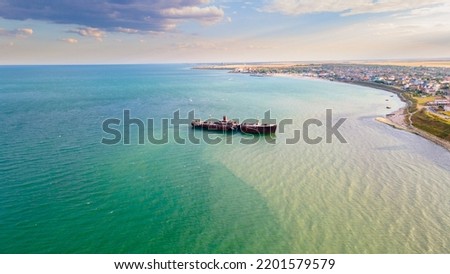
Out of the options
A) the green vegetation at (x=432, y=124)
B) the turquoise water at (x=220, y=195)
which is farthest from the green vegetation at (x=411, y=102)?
the turquoise water at (x=220, y=195)

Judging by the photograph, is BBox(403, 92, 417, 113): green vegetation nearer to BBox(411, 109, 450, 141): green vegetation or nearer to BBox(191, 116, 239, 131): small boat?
BBox(411, 109, 450, 141): green vegetation

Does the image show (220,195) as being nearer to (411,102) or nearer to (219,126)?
(219,126)

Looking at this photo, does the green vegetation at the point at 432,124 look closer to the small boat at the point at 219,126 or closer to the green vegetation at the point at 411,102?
the green vegetation at the point at 411,102

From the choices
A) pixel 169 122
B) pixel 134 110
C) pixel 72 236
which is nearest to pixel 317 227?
pixel 72 236

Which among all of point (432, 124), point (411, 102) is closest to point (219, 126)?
point (432, 124)

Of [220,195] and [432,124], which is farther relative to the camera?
[432,124]

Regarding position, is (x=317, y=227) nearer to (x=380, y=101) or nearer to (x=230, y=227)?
(x=230, y=227)
